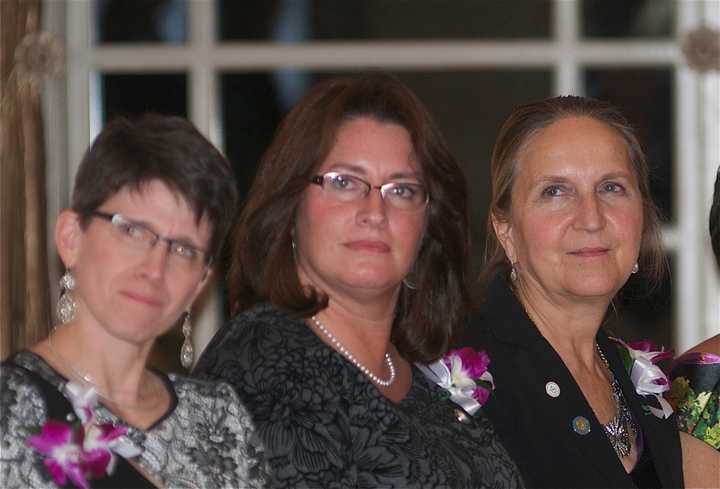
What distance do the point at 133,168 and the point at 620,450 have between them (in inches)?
48.8

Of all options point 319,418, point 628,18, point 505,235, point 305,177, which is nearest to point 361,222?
point 305,177

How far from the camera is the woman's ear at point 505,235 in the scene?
2520 millimetres

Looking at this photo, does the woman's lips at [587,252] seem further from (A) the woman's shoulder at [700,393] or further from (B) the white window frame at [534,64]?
(B) the white window frame at [534,64]

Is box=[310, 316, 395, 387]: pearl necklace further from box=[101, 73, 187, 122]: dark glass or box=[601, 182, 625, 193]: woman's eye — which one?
box=[101, 73, 187, 122]: dark glass

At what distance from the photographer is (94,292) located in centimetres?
164

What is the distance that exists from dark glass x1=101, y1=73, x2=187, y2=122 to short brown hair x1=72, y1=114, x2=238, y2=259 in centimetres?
281

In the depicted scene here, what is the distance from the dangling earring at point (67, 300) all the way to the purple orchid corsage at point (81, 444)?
0.37ft

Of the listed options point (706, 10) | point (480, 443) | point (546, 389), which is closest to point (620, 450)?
point (546, 389)

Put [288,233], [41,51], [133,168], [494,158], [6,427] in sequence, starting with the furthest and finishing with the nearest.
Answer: [41,51]
[494,158]
[288,233]
[133,168]
[6,427]

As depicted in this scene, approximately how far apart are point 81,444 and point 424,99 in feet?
10.1

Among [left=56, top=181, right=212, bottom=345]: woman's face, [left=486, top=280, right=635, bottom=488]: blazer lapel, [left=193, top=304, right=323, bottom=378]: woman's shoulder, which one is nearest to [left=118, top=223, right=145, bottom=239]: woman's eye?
[left=56, top=181, right=212, bottom=345]: woman's face

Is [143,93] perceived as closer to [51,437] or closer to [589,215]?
[589,215]

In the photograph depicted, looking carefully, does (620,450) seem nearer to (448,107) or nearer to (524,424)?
(524,424)

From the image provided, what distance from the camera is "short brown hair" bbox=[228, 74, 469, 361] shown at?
6.73 ft
